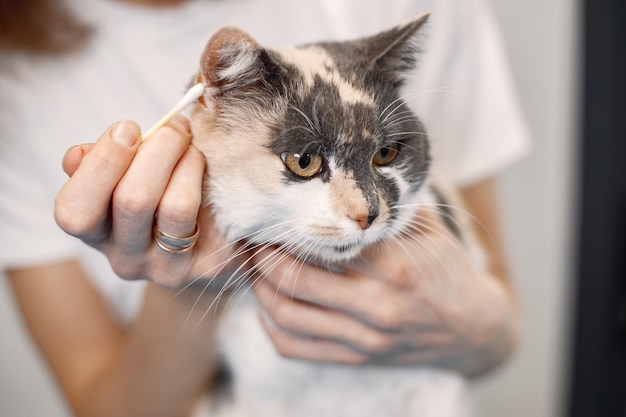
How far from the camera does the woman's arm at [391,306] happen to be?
0.63 meters

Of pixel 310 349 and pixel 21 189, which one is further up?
pixel 21 189

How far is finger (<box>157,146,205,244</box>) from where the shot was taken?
1.51 feet

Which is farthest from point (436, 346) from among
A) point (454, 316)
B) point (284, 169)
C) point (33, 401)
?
point (33, 401)

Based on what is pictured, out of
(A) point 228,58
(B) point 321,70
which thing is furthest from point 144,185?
(B) point 321,70

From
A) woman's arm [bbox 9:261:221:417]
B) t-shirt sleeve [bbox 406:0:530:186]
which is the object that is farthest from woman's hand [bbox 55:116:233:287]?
t-shirt sleeve [bbox 406:0:530:186]

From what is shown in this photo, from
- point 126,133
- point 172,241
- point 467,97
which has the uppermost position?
point 126,133

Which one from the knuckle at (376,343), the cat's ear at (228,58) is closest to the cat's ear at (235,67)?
the cat's ear at (228,58)

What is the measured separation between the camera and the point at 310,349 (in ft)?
2.26

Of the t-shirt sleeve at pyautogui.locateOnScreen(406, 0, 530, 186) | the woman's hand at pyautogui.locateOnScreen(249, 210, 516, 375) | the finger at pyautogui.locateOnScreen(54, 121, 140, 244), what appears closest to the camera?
the finger at pyautogui.locateOnScreen(54, 121, 140, 244)

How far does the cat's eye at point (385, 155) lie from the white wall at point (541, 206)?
81 centimetres

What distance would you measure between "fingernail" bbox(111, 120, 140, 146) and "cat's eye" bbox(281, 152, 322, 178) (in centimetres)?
15

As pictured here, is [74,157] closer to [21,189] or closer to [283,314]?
[21,189]

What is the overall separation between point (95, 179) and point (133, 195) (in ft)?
0.10

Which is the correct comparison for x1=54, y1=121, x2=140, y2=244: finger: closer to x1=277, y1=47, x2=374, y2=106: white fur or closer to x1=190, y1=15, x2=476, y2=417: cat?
x1=190, y1=15, x2=476, y2=417: cat
